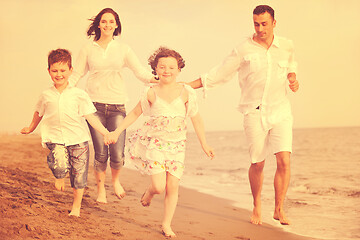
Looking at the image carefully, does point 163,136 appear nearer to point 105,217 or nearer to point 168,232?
point 168,232

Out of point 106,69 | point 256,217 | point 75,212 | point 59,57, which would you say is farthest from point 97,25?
point 256,217

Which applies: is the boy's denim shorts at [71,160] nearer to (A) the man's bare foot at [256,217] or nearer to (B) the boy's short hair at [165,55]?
(B) the boy's short hair at [165,55]

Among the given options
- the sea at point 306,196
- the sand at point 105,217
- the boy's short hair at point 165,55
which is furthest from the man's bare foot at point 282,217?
the boy's short hair at point 165,55

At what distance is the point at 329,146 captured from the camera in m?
33.2

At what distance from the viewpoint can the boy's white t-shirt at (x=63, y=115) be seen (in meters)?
5.39

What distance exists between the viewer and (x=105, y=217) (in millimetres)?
5898

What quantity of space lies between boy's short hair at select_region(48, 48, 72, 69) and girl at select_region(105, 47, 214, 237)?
880 mm

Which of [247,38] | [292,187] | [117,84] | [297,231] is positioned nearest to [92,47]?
[117,84]

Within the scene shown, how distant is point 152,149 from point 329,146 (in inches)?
1174

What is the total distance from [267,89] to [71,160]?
241 centimetres

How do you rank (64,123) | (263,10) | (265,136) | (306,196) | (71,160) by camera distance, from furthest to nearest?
(306,196) → (265,136) → (263,10) → (71,160) → (64,123)

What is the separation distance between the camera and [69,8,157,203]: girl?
6.45 metres

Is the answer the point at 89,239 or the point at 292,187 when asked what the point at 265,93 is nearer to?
the point at 89,239

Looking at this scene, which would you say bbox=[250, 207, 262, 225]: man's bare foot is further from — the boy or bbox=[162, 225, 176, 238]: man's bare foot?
the boy
